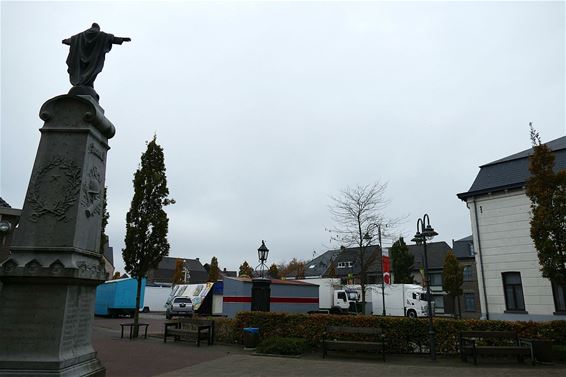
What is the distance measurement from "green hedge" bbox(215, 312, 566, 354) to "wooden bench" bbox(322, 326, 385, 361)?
1.31 ft

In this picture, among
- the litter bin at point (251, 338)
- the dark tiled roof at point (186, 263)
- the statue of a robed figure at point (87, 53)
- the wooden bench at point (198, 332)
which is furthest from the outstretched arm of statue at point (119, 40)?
the dark tiled roof at point (186, 263)

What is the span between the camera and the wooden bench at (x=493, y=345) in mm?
11008

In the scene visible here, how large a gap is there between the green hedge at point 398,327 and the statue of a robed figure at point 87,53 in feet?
35.7

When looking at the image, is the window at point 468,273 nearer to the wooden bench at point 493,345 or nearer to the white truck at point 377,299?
the white truck at point 377,299

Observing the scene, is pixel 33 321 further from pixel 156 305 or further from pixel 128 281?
pixel 156 305

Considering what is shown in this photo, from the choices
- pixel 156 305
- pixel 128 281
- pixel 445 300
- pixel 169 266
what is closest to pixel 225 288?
pixel 128 281

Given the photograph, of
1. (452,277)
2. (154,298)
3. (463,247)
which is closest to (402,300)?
(452,277)

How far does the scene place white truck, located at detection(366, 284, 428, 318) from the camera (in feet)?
106

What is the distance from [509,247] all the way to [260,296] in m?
13.2

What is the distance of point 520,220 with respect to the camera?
19328 millimetres

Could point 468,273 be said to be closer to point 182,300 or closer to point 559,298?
point 559,298

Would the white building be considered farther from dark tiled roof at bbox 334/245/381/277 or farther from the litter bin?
the litter bin

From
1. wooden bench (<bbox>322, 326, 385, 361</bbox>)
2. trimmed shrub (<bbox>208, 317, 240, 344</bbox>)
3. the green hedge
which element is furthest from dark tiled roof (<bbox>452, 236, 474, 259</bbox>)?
trimmed shrub (<bbox>208, 317, 240, 344</bbox>)

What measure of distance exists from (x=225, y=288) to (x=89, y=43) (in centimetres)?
1822
